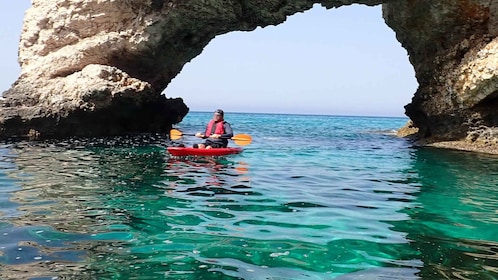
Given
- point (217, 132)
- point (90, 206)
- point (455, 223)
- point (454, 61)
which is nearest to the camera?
point (455, 223)

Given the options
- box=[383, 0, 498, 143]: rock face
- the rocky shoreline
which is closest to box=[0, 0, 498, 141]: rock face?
box=[383, 0, 498, 143]: rock face

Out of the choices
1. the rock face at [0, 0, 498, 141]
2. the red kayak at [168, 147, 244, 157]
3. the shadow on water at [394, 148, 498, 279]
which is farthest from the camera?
the rock face at [0, 0, 498, 141]

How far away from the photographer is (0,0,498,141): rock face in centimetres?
1777

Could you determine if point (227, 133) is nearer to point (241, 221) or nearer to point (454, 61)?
point (241, 221)

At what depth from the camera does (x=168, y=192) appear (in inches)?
333

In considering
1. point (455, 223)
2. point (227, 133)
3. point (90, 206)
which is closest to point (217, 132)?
point (227, 133)

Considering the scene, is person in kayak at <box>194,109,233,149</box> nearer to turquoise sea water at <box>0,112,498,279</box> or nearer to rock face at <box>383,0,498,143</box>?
turquoise sea water at <box>0,112,498,279</box>

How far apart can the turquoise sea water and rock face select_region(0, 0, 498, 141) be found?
20.7 feet

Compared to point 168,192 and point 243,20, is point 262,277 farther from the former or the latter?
point 243,20

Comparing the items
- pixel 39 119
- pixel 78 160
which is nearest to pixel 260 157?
pixel 78 160

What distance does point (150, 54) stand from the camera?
20.8m

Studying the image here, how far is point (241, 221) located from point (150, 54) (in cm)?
1583

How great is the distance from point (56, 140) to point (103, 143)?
2.13 metres

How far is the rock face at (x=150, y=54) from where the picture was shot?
699 inches
